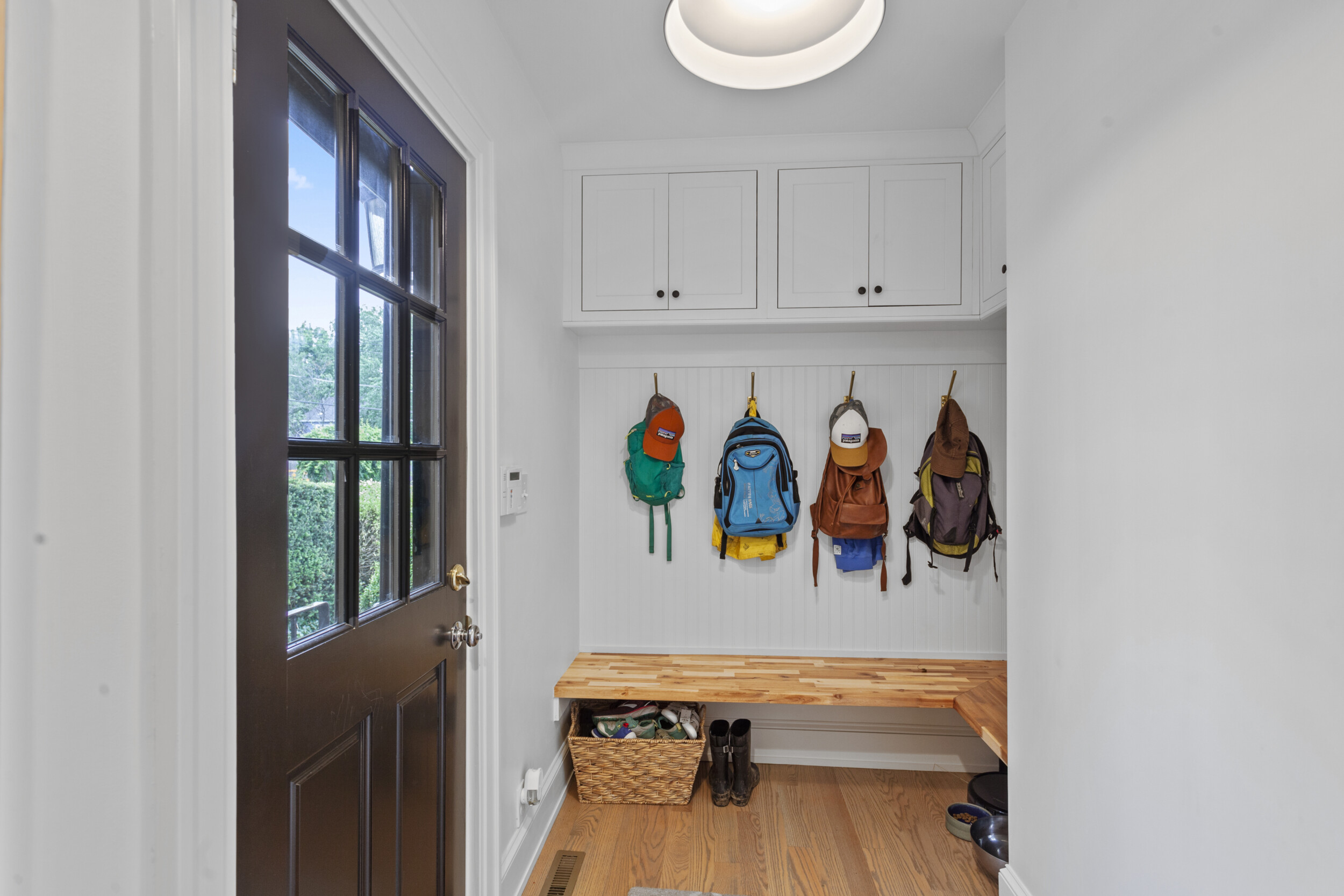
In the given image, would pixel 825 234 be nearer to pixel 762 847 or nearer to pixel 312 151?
pixel 312 151

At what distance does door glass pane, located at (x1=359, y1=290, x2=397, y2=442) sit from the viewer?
3.68 feet

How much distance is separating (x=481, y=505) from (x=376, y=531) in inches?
15.7

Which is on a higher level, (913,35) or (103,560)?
(913,35)

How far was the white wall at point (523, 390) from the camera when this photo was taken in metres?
1.55

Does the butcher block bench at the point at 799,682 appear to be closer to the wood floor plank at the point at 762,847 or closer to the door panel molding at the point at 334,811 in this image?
the wood floor plank at the point at 762,847

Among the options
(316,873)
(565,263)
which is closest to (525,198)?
(565,263)

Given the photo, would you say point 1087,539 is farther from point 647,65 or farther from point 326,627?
point 647,65

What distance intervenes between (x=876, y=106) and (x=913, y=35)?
1.29ft

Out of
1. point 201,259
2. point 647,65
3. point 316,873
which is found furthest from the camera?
point 647,65

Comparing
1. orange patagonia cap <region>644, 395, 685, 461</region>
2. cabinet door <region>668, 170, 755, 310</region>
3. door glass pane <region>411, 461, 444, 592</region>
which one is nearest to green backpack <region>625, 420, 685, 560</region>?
orange patagonia cap <region>644, 395, 685, 461</region>

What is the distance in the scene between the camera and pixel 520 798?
72.9 inches

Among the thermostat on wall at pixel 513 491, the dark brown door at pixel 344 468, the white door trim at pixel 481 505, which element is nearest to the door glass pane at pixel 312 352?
the dark brown door at pixel 344 468

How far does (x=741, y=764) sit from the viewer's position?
92.5 inches

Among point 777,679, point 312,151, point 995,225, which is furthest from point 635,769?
point 995,225
